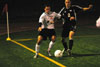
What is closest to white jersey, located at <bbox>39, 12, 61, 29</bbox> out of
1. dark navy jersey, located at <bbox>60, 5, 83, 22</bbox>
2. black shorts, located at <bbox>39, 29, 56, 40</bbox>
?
black shorts, located at <bbox>39, 29, 56, 40</bbox>

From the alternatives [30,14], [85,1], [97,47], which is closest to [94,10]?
[85,1]

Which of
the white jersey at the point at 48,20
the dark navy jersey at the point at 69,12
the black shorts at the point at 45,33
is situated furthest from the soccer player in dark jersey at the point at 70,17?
the black shorts at the point at 45,33

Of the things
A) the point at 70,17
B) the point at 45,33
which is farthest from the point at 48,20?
the point at 70,17

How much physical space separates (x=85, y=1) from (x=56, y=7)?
5601 millimetres

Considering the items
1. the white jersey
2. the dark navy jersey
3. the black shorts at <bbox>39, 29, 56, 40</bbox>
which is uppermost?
the dark navy jersey

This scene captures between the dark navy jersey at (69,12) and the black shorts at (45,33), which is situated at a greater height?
the dark navy jersey at (69,12)

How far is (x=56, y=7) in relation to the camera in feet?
140

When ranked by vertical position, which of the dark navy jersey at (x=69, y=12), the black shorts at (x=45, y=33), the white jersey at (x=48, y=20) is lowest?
the black shorts at (x=45, y=33)

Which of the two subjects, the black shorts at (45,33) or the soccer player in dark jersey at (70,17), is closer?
the black shorts at (45,33)

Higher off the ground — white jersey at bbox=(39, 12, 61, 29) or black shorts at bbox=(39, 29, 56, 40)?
white jersey at bbox=(39, 12, 61, 29)

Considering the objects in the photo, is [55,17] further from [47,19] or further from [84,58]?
[84,58]

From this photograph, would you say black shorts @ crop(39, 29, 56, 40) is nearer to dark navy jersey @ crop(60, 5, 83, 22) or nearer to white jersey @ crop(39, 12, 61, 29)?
white jersey @ crop(39, 12, 61, 29)

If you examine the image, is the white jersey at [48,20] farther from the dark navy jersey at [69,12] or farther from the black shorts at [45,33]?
the dark navy jersey at [69,12]

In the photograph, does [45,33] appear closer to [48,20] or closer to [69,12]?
[48,20]
